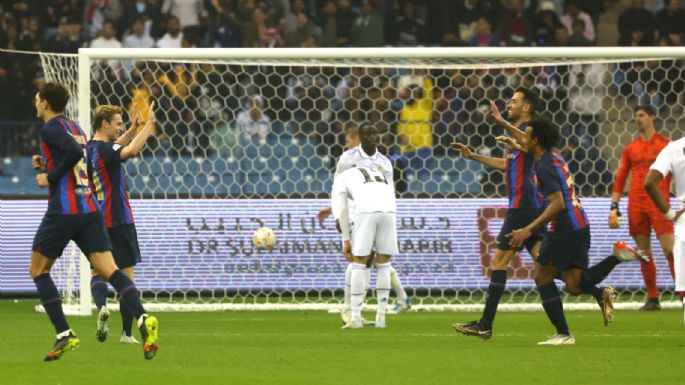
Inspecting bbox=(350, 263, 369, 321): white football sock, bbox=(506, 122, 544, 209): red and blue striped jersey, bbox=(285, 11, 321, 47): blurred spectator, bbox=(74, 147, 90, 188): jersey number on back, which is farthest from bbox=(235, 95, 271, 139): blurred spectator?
bbox=(74, 147, 90, 188): jersey number on back

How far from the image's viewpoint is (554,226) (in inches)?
404

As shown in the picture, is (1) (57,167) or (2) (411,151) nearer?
(1) (57,167)

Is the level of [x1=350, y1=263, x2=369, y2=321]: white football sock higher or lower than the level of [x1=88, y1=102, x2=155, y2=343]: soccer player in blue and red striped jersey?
lower

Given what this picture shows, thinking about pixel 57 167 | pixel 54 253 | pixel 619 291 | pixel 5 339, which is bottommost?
pixel 619 291

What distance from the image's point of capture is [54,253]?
892 cm

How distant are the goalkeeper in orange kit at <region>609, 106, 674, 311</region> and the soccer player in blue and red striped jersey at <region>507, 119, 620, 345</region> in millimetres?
4180

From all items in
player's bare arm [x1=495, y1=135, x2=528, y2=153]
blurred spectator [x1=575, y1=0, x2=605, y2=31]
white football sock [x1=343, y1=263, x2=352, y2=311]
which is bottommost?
white football sock [x1=343, y1=263, x2=352, y2=311]

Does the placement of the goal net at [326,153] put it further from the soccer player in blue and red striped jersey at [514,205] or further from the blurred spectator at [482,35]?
the soccer player in blue and red striped jersey at [514,205]

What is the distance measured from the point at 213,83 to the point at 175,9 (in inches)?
131

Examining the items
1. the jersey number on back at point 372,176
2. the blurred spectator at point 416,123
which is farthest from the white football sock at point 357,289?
the blurred spectator at point 416,123

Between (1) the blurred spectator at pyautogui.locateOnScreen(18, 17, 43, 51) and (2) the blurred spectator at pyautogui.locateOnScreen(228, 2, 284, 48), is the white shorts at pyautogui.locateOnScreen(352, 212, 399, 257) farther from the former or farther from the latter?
(1) the blurred spectator at pyautogui.locateOnScreen(18, 17, 43, 51)

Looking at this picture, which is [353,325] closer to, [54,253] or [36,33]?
[54,253]

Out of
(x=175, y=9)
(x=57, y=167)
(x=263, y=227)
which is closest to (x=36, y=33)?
(x=175, y=9)

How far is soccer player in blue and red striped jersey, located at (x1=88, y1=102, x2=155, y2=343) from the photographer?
10398mm
